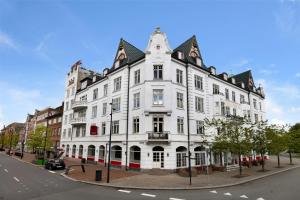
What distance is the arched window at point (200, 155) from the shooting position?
28.6 metres

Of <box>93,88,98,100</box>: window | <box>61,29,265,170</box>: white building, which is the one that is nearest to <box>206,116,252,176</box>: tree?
<box>61,29,265,170</box>: white building

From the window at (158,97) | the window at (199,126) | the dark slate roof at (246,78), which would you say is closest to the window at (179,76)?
the window at (158,97)

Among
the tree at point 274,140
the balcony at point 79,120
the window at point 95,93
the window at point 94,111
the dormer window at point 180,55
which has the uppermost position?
the dormer window at point 180,55

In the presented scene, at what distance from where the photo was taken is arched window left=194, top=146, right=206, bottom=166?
2856 cm

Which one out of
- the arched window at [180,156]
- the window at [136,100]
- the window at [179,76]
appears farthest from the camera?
the window at [179,76]

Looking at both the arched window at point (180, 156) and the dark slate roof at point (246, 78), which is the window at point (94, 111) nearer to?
the arched window at point (180, 156)

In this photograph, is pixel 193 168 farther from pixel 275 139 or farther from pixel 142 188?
pixel 275 139

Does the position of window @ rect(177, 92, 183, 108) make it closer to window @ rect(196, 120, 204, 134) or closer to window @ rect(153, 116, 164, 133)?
window @ rect(153, 116, 164, 133)

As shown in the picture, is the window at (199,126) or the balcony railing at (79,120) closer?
the window at (199,126)

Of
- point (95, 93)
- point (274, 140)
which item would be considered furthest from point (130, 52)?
point (274, 140)

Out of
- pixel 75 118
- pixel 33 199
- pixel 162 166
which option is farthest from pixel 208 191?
pixel 75 118

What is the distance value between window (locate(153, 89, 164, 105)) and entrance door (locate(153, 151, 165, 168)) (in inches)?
241

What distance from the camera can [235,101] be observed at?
38.4 meters

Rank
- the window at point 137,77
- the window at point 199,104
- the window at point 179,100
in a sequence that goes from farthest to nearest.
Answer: the window at point 199,104 < the window at point 137,77 < the window at point 179,100
